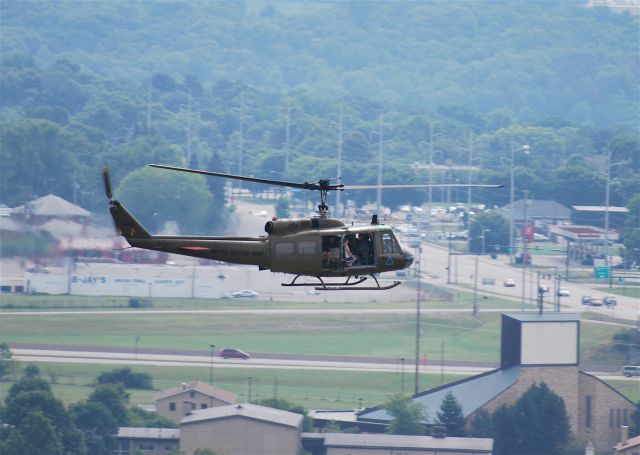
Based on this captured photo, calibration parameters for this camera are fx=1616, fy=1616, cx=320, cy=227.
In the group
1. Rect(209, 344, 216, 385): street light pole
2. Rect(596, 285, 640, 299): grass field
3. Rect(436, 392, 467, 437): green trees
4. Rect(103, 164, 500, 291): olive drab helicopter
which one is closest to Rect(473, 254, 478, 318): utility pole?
Rect(596, 285, 640, 299): grass field

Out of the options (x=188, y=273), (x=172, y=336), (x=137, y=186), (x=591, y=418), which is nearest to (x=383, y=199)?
(x=137, y=186)

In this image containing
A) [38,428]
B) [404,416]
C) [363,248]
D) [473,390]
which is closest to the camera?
[363,248]

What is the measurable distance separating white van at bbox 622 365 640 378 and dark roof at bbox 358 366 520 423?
40.4 feet

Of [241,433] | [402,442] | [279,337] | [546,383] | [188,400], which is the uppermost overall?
[279,337]

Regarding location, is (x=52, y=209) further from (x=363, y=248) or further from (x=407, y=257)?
(x=363, y=248)

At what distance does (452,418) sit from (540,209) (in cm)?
8204

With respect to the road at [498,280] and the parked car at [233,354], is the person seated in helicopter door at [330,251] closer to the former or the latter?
the parked car at [233,354]

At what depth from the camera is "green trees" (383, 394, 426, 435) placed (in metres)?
96.4

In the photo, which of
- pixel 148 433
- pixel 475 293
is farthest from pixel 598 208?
pixel 148 433

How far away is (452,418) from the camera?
98875mm

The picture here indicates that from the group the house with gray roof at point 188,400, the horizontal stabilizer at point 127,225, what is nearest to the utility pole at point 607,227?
the house with gray roof at point 188,400

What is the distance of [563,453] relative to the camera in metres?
97.6

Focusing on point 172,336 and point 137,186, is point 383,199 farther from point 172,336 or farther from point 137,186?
point 172,336

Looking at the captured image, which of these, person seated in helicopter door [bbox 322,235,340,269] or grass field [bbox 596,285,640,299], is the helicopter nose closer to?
person seated in helicopter door [bbox 322,235,340,269]
